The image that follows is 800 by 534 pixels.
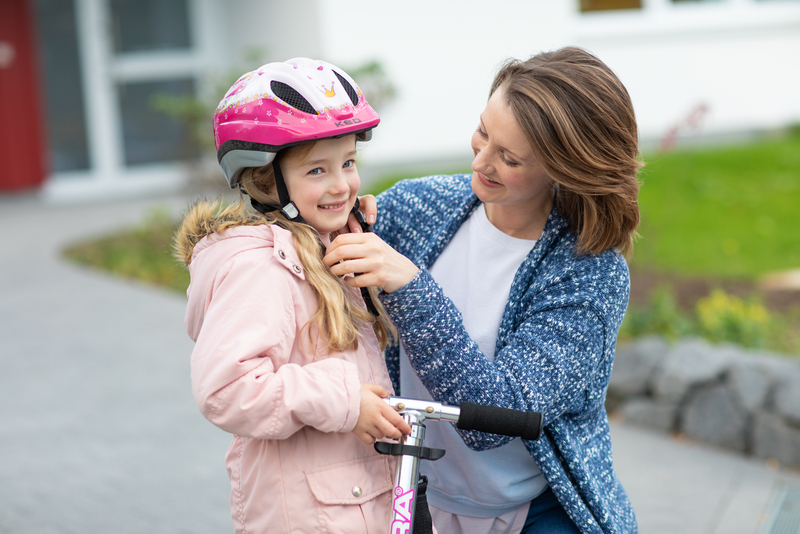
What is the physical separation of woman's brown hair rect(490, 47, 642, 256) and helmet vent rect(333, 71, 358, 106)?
1.19 feet

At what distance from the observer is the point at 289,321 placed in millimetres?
1689

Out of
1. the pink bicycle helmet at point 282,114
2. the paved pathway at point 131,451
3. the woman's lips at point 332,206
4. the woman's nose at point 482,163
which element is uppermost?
the pink bicycle helmet at point 282,114

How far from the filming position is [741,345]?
5.07 metres

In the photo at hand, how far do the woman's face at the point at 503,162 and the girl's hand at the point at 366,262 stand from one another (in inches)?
14.0

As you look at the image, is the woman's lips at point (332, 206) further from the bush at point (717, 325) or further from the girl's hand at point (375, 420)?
the bush at point (717, 325)

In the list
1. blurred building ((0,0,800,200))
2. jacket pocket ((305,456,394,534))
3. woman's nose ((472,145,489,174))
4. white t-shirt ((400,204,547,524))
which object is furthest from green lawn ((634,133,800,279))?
jacket pocket ((305,456,394,534))

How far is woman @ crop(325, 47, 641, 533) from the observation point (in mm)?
1860

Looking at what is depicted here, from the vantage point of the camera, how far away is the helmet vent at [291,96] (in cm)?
177

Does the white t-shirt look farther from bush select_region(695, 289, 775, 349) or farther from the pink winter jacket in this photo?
bush select_region(695, 289, 775, 349)

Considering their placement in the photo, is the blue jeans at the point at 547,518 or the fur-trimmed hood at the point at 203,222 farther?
the blue jeans at the point at 547,518

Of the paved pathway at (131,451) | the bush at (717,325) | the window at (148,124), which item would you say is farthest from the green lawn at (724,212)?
the window at (148,124)

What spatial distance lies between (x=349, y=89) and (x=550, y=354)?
75 centimetres

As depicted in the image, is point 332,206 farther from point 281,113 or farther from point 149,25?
point 149,25

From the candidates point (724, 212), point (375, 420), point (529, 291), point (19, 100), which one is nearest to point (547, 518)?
point (529, 291)
